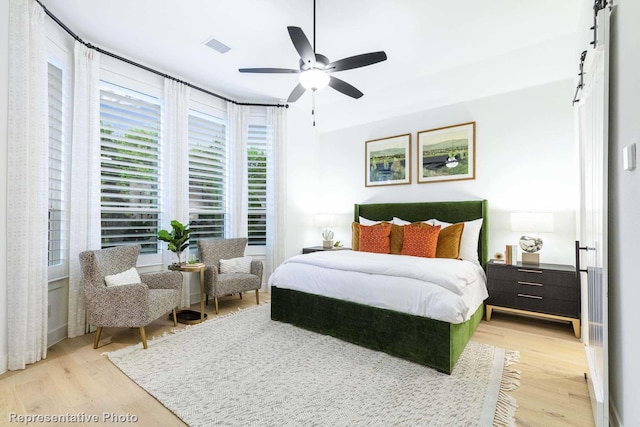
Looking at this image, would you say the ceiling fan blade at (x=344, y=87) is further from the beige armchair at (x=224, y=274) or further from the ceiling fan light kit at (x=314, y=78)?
the beige armchair at (x=224, y=274)

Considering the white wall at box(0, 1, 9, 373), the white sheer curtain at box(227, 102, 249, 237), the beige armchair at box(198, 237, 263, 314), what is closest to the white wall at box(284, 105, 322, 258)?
the white sheer curtain at box(227, 102, 249, 237)

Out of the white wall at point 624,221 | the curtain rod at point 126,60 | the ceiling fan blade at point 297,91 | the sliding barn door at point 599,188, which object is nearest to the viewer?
the white wall at point 624,221

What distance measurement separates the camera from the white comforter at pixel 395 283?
7.89ft

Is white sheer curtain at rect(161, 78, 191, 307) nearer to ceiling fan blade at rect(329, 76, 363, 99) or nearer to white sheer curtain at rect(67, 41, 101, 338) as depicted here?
white sheer curtain at rect(67, 41, 101, 338)

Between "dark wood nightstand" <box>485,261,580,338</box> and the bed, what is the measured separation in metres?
0.30

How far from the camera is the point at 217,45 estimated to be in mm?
3381

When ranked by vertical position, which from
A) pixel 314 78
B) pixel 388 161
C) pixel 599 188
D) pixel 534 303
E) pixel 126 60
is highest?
pixel 126 60

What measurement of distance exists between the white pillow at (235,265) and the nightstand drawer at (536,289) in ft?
10.2

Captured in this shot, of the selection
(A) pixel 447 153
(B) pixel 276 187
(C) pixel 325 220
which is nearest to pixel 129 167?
(B) pixel 276 187

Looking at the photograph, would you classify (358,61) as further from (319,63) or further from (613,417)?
(613,417)

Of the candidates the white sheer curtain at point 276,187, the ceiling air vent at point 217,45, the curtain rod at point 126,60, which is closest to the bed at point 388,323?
the white sheer curtain at point 276,187

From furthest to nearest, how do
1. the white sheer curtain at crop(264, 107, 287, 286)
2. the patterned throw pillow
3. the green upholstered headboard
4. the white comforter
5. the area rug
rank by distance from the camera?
1. the white sheer curtain at crop(264, 107, 287, 286)
2. the patterned throw pillow
3. the green upholstered headboard
4. the white comforter
5. the area rug

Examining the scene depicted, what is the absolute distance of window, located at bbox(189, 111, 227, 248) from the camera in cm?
441

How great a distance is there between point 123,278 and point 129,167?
1444mm
